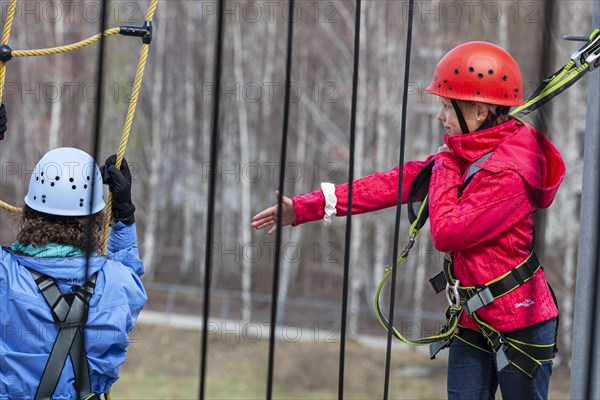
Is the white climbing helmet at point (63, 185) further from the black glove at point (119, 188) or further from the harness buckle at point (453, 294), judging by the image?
the harness buckle at point (453, 294)

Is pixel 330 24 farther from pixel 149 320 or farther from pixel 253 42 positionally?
pixel 149 320

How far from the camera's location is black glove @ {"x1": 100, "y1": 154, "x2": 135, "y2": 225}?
210 centimetres

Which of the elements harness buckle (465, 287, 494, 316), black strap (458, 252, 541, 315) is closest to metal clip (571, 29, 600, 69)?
black strap (458, 252, 541, 315)

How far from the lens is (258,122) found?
13.5 meters

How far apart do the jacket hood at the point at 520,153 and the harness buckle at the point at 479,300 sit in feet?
0.78

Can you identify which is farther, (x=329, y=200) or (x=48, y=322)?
(x=329, y=200)

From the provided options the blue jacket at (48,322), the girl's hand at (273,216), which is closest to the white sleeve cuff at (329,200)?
the girl's hand at (273,216)

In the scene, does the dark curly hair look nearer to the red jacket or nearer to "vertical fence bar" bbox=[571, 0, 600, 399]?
the red jacket

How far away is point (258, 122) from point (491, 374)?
1155 centimetres

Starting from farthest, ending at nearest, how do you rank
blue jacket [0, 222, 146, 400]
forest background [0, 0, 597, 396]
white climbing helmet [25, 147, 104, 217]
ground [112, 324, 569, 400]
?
forest background [0, 0, 597, 396] < ground [112, 324, 569, 400] < white climbing helmet [25, 147, 104, 217] < blue jacket [0, 222, 146, 400]

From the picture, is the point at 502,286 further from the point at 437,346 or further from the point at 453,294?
the point at 437,346

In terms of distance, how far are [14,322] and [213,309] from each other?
1235cm

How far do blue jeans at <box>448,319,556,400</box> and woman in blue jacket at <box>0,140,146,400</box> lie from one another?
0.78m

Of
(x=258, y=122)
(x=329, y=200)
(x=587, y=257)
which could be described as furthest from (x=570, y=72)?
(x=258, y=122)
